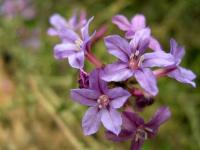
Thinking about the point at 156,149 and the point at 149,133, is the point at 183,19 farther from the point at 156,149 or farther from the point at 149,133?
the point at 149,133

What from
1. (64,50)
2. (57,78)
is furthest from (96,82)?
(57,78)

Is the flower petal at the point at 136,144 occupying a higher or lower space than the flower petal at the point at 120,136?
lower

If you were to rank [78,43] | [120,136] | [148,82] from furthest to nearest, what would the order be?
[78,43] → [120,136] → [148,82]

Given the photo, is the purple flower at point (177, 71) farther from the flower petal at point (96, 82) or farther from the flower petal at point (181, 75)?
the flower petal at point (96, 82)

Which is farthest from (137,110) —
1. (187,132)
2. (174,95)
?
(187,132)

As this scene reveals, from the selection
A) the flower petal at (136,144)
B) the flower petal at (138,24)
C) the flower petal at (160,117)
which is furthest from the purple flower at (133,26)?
the flower petal at (136,144)

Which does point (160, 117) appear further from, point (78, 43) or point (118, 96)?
point (78, 43)

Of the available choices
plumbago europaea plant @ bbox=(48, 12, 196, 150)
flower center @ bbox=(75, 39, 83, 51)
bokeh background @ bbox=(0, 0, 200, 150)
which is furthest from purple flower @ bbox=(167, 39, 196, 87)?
bokeh background @ bbox=(0, 0, 200, 150)
